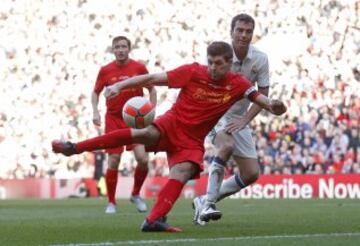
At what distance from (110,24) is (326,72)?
7197 mm

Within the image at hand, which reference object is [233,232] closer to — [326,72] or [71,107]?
[326,72]

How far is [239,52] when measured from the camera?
998 cm

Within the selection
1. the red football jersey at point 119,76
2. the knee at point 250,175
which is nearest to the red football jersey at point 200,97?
the knee at point 250,175

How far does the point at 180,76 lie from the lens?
28.5 ft

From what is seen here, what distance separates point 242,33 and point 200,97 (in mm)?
1265

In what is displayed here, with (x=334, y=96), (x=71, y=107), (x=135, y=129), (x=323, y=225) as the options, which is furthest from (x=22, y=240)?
(x=71, y=107)

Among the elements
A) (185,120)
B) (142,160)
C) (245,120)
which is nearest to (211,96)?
(185,120)

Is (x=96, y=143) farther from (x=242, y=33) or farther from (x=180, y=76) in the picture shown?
(x=242, y=33)

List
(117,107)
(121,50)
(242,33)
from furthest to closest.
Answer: (117,107)
(121,50)
(242,33)

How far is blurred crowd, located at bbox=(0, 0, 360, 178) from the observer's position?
82.8 feet

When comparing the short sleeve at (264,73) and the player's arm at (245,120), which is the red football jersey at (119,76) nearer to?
the short sleeve at (264,73)

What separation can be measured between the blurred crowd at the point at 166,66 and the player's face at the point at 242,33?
47.6 ft

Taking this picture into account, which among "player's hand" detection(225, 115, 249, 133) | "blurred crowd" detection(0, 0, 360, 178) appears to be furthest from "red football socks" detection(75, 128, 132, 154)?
"blurred crowd" detection(0, 0, 360, 178)

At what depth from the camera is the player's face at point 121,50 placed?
1354cm
